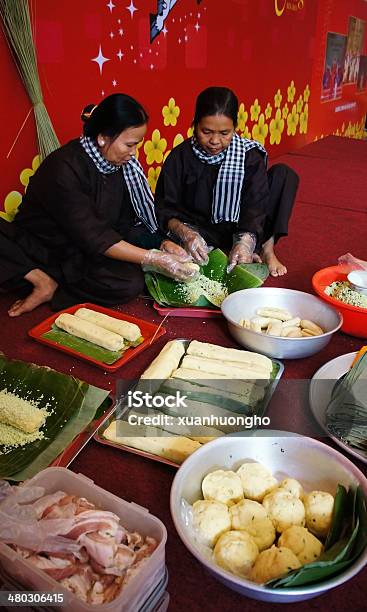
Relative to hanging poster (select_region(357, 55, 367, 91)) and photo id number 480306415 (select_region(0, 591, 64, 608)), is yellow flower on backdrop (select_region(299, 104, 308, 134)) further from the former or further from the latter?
photo id number 480306415 (select_region(0, 591, 64, 608))

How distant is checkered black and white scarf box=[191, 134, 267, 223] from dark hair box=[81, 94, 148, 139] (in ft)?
2.09

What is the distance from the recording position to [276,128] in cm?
561

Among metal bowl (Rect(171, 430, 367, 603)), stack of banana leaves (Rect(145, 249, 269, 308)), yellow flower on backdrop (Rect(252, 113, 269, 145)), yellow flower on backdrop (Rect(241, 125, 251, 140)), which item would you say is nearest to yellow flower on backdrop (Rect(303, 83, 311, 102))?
yellow flower on backdrop (Rect(252, 113, 269, 145))

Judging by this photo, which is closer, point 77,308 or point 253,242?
point 77,308

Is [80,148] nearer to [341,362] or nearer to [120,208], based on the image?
[120,208]

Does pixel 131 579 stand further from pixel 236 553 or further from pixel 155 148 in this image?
pixel 155 148

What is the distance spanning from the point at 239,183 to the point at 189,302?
31.6 inches

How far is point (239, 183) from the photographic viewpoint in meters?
2.66

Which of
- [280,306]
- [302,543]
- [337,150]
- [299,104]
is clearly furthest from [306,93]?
[302,543]

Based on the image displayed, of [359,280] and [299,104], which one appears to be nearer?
[359,280]

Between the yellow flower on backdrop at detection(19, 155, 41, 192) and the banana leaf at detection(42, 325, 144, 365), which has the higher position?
the yellow flower on backdrop at detection(19, 155, 41, 192)

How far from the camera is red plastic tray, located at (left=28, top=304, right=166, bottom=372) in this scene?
71.6 inches

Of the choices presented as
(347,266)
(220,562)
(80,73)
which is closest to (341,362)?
(347,266)

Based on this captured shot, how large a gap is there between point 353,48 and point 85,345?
7.36 metres
